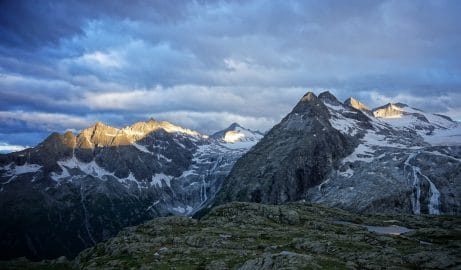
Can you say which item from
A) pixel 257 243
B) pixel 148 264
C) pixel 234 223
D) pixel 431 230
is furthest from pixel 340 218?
pixel 148 264

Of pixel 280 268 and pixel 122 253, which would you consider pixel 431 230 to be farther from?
pixel 122 253

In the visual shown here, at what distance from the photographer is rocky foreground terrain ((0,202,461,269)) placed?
229 feet

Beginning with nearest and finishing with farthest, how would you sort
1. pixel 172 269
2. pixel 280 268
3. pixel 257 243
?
pixel 280 268 → pixel 172 269 → pixel 257 243

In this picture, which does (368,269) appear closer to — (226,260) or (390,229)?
(226,260)

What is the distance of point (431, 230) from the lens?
352 feet

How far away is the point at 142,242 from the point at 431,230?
232ft

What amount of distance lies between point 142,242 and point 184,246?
1331cm

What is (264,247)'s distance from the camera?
96562 millimetres

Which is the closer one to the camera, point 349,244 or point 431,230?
point 349,244

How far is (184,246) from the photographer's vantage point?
10275 centimetres

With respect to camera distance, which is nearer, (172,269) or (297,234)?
(172,269)

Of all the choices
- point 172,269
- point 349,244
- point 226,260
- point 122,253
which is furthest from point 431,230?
point 122,253

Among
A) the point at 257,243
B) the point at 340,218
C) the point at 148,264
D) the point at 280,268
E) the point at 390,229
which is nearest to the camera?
the point at 280,268

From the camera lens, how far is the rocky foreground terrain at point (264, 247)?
6988cm
